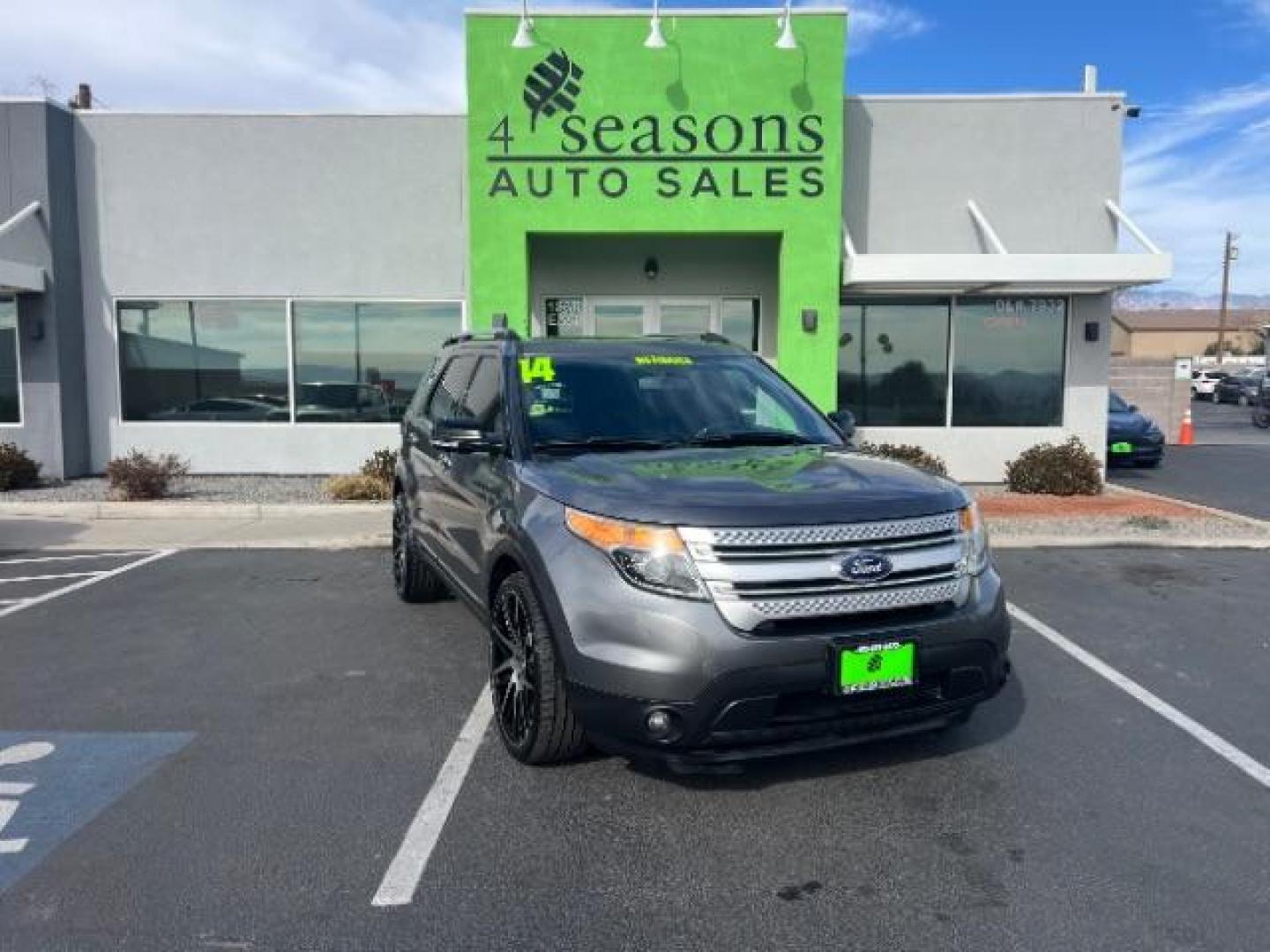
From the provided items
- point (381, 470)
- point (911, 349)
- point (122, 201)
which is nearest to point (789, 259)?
point (911, 349)

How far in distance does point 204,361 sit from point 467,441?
10603 millimetres

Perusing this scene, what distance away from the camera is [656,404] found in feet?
15.5

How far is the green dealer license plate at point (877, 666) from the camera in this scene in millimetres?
3326

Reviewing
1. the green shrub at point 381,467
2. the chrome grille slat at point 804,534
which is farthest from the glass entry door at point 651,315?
the chrome grille slat at point 804,534

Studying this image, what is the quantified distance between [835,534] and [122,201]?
1308 cm

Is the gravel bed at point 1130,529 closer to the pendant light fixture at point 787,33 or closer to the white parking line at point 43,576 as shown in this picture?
the pendant light fixture at point 787,33


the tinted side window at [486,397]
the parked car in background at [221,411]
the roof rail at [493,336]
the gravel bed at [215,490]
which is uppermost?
the roof rail at [493,336]

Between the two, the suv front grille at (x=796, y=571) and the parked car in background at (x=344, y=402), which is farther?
the parked car in background at (x=344, y=402)

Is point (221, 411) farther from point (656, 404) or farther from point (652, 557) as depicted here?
point (652, 557)

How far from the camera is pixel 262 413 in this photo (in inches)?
532

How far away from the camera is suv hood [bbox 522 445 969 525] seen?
11.2 ft

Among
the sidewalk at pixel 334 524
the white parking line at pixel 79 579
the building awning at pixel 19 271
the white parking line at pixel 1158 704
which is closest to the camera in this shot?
the white parking line at pixel 1158 704

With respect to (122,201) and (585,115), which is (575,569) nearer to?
(585,115)

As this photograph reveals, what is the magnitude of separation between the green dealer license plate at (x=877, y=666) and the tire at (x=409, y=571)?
12.8ft
